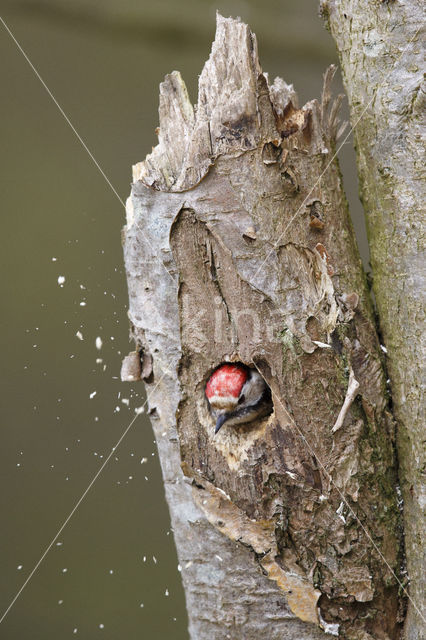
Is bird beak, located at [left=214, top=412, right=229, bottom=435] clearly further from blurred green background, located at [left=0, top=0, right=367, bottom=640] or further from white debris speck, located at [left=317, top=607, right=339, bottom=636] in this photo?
blurred green background, located at [left=0, top=0, right=367, bottom=640]

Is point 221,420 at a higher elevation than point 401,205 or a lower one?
lower

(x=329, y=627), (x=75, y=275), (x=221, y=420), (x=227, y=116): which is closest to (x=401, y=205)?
(x=227, y=116)

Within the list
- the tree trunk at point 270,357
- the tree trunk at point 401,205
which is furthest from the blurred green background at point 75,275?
the tree trunk at point 401,205

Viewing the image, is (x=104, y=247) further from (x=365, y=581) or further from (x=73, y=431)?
(x=365, y=581)

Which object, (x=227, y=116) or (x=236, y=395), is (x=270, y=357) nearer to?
(x=236, y=395)

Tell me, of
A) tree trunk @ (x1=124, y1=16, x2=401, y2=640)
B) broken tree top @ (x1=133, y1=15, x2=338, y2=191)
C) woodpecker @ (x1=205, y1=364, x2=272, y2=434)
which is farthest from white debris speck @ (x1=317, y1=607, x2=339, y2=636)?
broken tree top @ (x1=133, y1=15, x2=338, y2=191)

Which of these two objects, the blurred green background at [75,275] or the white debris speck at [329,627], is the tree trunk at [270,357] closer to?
the white debris speck at [329,627]

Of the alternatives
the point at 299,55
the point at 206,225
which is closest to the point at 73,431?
the point at 206,225
